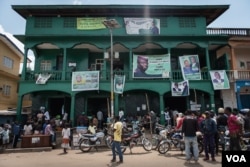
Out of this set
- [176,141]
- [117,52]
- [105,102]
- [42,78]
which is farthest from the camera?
[105,102]

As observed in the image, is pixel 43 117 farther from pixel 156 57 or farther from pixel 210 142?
pixel 210 142

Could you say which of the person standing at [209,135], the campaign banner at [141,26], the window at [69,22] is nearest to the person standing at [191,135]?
the person standing at [209,135]

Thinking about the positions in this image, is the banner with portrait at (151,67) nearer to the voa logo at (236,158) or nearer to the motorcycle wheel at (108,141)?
the motorcycle wheel at (108,141)

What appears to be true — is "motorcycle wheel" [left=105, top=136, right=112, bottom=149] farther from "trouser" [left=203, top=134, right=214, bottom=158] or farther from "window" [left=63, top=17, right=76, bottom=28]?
"window" [left=63, top=17, right=76, bottom=28]

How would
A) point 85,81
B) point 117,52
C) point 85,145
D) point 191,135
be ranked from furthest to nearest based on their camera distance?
1. point 117,52
2. point 85,81
3. point 85,145
4. point 191,135

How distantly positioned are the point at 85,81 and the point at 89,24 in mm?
4983

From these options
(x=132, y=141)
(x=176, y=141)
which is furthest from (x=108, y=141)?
(x=176, y=141)

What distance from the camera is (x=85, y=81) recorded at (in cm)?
1593

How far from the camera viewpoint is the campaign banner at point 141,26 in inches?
687

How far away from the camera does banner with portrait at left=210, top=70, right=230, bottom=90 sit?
52.6ft

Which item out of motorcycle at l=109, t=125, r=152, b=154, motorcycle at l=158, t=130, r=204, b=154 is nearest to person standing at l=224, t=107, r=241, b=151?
motorcycle at l=158, t=130, r=204, b=154

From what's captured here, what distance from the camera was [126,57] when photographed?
750 inches

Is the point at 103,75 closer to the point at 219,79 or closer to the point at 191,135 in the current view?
the point at 219,79

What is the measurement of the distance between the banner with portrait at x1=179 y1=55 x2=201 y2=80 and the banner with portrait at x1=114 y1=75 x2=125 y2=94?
4600 millimetres
